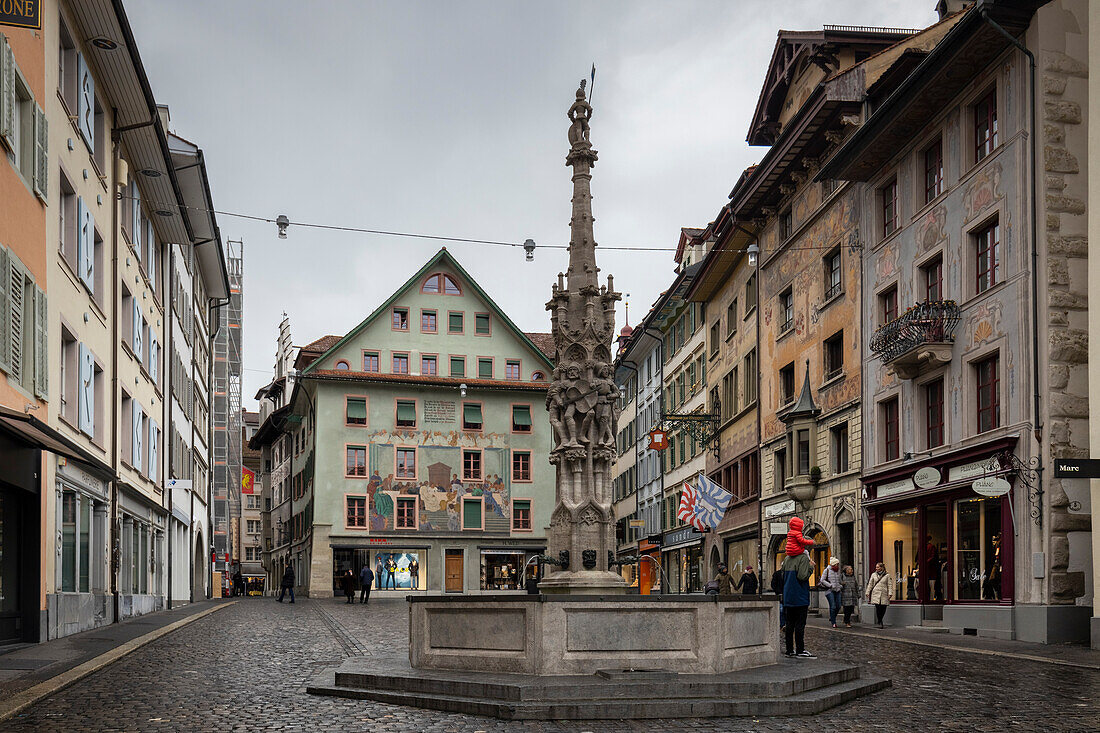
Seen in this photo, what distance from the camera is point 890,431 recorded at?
108 feet

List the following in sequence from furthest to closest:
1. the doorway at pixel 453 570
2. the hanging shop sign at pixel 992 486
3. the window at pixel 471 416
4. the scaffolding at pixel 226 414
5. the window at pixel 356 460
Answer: the scaffolding at pixel 226 414, the window at pixel 471 416, the doorway at pixel 453 570, the window at pixel 356 460, the hanging shop sign at pixel 992 486

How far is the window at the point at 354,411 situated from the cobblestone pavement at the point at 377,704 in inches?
1783

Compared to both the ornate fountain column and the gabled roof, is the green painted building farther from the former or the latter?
the ornate fountain column

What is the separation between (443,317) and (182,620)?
127 ft

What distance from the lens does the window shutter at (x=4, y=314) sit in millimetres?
18781

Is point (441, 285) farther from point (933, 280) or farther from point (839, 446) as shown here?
point (933, 280)

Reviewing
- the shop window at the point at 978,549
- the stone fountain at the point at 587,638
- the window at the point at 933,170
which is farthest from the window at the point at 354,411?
the stone fountain at the point at 587,638

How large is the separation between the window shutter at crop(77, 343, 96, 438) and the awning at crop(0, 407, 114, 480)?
6114 mm

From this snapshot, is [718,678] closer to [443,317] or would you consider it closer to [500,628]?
[500,628]

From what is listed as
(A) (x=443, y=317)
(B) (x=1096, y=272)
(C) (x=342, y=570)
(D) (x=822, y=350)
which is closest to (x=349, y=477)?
(C) (x=342, y=570)

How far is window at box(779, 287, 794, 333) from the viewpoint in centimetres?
4166

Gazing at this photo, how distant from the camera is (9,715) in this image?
11523 millimetres

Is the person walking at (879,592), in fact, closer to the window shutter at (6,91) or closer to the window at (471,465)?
the window shutter at (6,91)

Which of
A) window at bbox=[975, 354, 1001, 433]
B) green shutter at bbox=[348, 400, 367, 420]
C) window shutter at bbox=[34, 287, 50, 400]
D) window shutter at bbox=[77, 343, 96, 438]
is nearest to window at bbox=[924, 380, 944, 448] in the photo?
window at bbox=[975, 354, 1001, 433]
